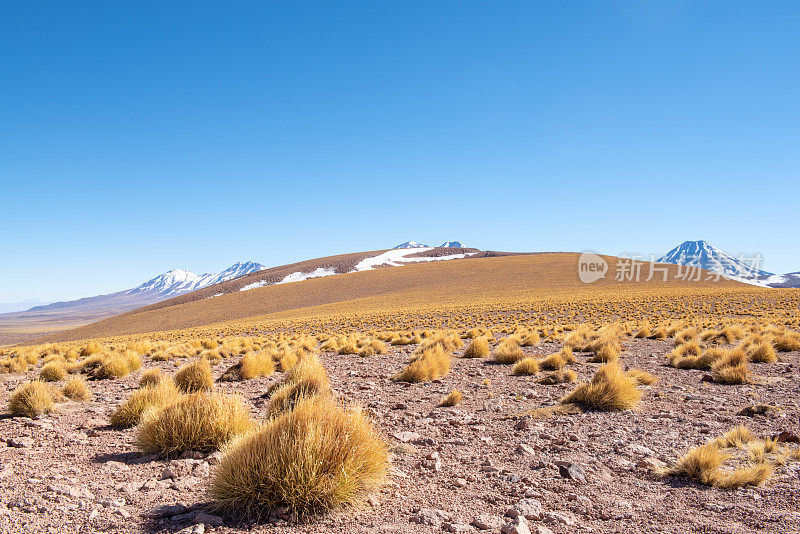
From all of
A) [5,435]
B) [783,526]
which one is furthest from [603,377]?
[5,435]

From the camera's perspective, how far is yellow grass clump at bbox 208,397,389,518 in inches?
135

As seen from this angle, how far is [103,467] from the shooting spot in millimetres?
4523

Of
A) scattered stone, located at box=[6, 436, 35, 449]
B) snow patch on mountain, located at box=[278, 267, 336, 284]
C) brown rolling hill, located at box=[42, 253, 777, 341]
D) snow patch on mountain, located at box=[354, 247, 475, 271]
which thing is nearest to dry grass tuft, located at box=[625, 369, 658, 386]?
scattered stone, located at box=[6, 436, 35, 449]

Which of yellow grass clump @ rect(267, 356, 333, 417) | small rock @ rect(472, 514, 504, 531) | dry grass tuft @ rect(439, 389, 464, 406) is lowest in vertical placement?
dry grass tuft @ rect(439, 389, 464, 406)

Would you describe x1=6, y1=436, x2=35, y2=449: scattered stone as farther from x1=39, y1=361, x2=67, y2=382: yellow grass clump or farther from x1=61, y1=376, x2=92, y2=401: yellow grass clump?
x1=39, y1=361, x2=67, y2=382: yellow grass clump

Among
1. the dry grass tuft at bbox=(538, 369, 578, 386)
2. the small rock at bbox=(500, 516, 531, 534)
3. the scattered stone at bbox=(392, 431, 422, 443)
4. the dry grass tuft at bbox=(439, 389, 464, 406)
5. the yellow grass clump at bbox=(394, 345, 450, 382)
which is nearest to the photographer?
the small rock at bbox=(500, 516, 531, 534)

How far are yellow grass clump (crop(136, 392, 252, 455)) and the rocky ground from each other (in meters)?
0.19

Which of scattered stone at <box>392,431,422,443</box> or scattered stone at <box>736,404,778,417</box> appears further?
scattered stone at <box>736,404,778,417</box>

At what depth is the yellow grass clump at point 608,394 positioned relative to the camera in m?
6.86

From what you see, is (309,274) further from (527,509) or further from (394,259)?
(527,509)
